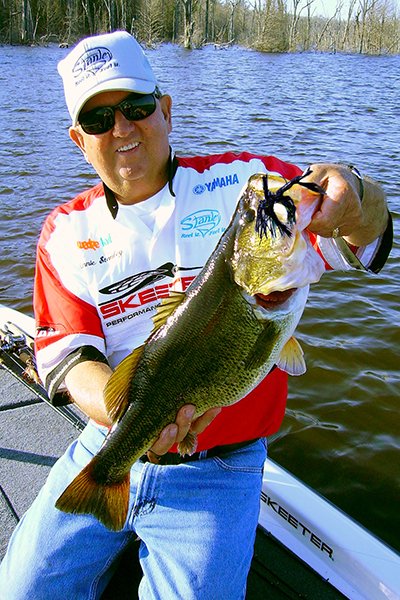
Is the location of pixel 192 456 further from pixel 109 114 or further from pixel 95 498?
pixel 109 114

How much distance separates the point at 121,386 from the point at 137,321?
0.74m

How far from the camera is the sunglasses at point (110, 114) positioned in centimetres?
279

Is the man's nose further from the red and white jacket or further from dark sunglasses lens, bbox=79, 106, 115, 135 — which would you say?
the red and white jacket

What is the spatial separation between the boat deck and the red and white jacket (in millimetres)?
712

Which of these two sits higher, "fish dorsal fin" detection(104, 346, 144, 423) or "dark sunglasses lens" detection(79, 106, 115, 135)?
"dark sunglasses lens" detection(79, 106, 115, 135)

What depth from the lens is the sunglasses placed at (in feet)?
9.17

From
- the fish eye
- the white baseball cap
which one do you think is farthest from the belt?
the white baseball cap

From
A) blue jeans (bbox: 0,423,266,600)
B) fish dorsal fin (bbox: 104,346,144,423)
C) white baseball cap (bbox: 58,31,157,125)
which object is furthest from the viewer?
white baseball cap (bbox: 58,31,157,125)

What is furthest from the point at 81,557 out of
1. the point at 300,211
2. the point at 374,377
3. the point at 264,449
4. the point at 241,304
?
the point at 374,377

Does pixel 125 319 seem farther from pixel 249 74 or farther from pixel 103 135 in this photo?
pixel 249 74

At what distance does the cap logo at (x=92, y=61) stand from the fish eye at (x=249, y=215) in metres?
1.35

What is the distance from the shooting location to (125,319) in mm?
3000

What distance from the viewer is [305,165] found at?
A: 12055 mm

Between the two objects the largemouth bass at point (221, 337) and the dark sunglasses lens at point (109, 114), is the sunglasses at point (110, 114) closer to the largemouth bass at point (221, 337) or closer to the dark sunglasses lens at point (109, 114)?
the dark sunglasses lens at point (109, 114)
